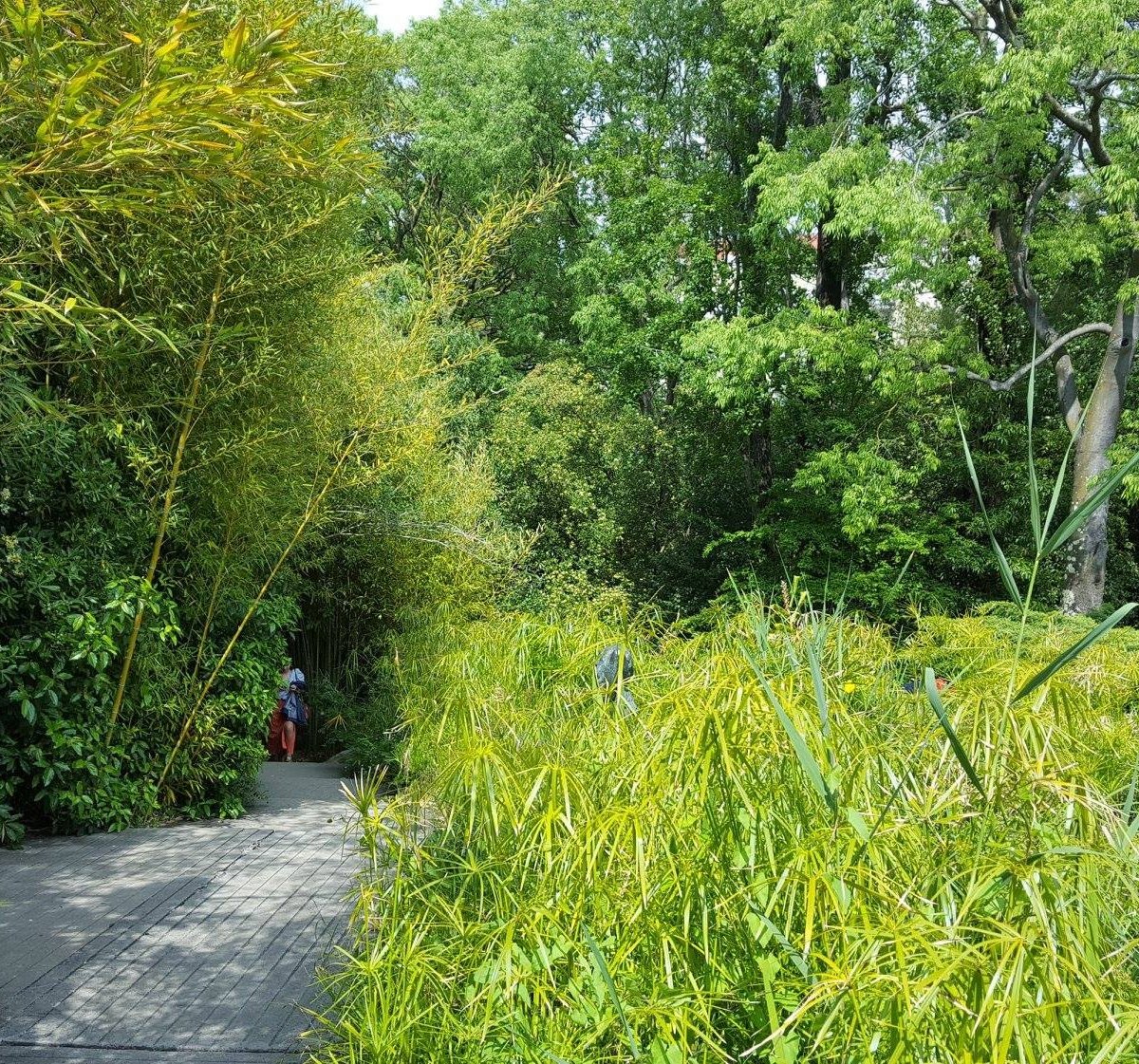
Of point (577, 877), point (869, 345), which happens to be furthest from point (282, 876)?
point (869, 345)

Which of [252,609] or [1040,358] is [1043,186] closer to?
[1040,358]

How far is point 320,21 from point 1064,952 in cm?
625

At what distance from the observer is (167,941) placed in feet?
13.9

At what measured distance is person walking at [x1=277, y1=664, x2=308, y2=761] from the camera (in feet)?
33.1

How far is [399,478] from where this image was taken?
976 cm

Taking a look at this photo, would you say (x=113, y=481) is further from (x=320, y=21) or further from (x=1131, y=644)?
(x=1131, y=644)

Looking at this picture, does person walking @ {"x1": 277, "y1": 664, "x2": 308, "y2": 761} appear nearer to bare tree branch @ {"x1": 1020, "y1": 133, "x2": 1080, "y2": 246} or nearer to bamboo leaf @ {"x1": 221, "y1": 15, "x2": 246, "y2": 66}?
bamboo leaf @ {"x1": 221, "y1": 15, "x2": 246, "y2": 66}

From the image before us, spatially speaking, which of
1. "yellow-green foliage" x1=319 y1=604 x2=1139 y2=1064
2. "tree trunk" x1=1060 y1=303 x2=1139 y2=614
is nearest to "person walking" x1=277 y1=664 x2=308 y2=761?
"yellow-green foliage" x1=319 y1=604 x2=1139 y2=1064

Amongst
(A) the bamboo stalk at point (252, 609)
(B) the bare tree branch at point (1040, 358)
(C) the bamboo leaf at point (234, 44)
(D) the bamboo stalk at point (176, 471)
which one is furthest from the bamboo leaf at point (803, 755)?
(B) the bare tree branch at point (1040, 358)

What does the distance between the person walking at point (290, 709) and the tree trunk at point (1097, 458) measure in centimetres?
840

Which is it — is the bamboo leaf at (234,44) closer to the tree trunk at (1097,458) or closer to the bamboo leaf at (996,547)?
the bamboo leaf at (996,547)

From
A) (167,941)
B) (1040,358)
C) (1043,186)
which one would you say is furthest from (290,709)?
(1043,186)

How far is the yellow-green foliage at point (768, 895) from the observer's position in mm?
1690

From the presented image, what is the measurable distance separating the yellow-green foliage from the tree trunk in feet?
32.7
